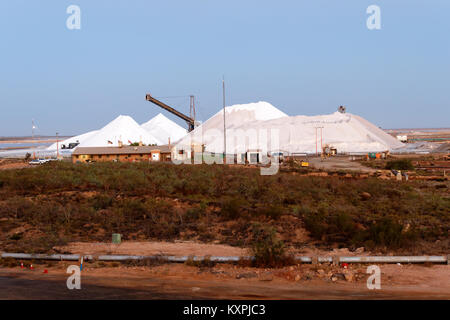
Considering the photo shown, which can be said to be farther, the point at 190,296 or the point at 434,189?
the point at 434,189

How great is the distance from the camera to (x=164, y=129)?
105 meters

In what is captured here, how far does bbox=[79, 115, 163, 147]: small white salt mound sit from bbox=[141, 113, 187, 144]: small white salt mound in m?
6.79

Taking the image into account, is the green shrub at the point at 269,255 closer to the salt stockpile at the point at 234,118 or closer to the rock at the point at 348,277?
the rock at the point at 348,277

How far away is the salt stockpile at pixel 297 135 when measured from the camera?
72.9 m

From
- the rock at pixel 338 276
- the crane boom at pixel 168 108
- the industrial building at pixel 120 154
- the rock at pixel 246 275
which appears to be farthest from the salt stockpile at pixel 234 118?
the rock at pixel 338 276

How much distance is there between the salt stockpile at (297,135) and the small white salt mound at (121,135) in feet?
29.5

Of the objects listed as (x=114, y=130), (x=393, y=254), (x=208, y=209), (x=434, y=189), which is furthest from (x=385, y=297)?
(x=114, y=130)

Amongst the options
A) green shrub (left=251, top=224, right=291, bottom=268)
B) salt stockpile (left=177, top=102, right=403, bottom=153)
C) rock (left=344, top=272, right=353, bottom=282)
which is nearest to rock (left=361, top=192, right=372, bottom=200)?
green shrub (left=251, top=224, right=291, bottom=268)

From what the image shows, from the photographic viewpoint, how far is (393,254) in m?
12.3

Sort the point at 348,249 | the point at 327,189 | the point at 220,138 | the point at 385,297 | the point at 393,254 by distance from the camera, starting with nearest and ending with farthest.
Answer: the point at 385,297
the point at 393,254
the point at 348,249
the point at 327,189
the point at 220,138

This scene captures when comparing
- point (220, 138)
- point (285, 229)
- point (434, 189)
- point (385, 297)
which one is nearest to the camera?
point (385, 297)

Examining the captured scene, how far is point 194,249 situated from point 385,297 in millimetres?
5630

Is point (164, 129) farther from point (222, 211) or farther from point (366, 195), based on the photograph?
point (222, 211)
